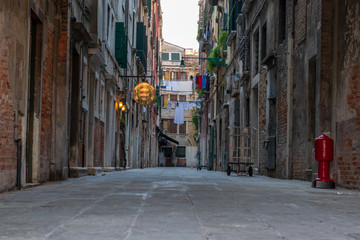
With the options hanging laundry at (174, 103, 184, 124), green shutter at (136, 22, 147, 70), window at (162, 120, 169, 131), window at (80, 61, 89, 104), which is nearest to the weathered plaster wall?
window at (80, 61, 89, 104)

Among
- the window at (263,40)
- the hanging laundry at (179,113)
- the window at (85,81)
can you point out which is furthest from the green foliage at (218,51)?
the hanging laundry at (179,113)

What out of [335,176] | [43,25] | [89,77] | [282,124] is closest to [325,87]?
[335,176]

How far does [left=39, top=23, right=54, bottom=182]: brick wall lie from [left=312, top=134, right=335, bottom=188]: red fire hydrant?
5.11 meters

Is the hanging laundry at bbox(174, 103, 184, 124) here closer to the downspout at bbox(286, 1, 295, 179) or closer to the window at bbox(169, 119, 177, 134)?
the window at bbox(169, 119, 177, 134)

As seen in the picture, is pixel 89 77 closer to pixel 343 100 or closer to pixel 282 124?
pixel 282 124

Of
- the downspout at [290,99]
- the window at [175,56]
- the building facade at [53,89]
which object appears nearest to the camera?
the building facade at [53,89]

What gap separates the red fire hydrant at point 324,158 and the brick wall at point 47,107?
16.8 feet

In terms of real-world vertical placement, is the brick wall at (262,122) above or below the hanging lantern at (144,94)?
below

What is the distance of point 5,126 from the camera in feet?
23.2

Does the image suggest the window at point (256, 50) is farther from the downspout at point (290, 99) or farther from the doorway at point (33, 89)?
the doorway at point (33, 89)

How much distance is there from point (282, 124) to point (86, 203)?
401 inches

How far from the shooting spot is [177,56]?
69.7 m

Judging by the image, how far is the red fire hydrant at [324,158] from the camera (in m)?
9.18

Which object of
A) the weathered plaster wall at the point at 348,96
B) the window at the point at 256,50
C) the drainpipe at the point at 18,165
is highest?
the window at the point at 256,50
